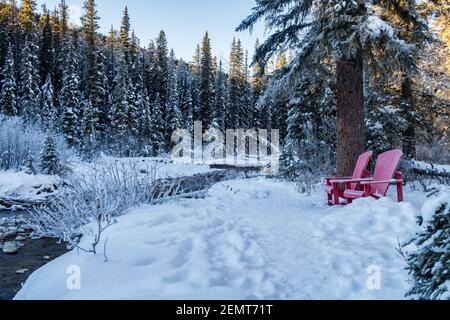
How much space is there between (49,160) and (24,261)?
872 cm

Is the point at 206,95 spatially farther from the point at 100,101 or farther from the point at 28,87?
the point at 28,87

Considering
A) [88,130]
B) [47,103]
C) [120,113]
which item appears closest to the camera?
[88,130]

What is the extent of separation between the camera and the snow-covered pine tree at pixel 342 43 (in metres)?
6.34

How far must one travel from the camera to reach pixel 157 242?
3797mm

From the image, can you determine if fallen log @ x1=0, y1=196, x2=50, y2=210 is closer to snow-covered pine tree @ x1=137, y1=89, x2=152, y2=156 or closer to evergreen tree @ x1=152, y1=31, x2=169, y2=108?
snow-covered pine tree @ x1=137, y1=89, x2=152, y2=156

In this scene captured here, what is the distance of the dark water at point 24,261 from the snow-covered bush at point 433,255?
3.92m

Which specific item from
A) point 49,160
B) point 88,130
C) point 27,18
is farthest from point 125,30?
point 49,160

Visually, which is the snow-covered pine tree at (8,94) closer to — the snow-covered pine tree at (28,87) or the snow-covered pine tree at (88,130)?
the snow-covered pine tree at (28,87)

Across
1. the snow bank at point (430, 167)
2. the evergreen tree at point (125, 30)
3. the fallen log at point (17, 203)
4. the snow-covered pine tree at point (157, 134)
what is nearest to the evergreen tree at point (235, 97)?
the snow-covered pine tree at point (157, 134)

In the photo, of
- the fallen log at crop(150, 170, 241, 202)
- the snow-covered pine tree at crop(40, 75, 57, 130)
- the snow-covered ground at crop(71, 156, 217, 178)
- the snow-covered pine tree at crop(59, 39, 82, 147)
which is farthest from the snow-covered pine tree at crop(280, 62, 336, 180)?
the snow-covered pine tree at crop(40, 75, 57, 130)

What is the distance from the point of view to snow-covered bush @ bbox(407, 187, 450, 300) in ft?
6.34

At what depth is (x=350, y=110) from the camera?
7.34 metres

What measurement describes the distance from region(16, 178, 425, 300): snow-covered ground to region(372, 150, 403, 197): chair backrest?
1.59 feet
